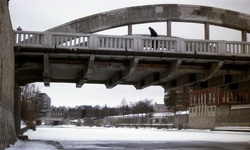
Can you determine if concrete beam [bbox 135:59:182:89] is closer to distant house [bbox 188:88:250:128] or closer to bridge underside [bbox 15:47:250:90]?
bridge underside [bbox 15:47:250:90]

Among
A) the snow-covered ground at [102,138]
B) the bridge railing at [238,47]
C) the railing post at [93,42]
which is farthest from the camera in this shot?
the bridge railing at [238,47]

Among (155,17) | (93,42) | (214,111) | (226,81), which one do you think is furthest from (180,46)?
(214,111)

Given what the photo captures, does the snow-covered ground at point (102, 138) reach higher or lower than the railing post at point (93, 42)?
lower

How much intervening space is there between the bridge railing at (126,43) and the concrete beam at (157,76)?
3.45 ft

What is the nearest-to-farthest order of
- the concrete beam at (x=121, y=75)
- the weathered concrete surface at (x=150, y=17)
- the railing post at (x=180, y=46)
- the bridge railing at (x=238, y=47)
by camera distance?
the railing post at (x=180, y=46), the concrete beam at (x=121, y=75), the bridge railing at (x=238, y=47), the weathered concrete surface at (x=150, y=17)

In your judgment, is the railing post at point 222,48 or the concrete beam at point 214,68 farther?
the concrete beam at point 214,68

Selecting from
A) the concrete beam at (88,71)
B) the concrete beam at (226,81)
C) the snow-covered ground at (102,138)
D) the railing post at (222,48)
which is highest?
the railing post at (222,48)

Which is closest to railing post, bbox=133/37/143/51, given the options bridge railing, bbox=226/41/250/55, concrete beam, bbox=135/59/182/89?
concrete beam, bbox=135/59/182/89

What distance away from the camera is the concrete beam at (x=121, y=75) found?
23.5 metres

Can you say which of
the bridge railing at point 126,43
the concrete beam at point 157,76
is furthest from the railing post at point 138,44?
the concrete beam at point 157,76

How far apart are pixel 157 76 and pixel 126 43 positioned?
19.8 feet

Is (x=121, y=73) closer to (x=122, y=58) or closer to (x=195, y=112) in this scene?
(x=122, y=58)

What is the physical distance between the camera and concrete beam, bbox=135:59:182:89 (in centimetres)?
2422

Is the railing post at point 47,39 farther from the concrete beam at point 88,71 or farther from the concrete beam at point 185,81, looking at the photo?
the concrete beam at point 185,81
